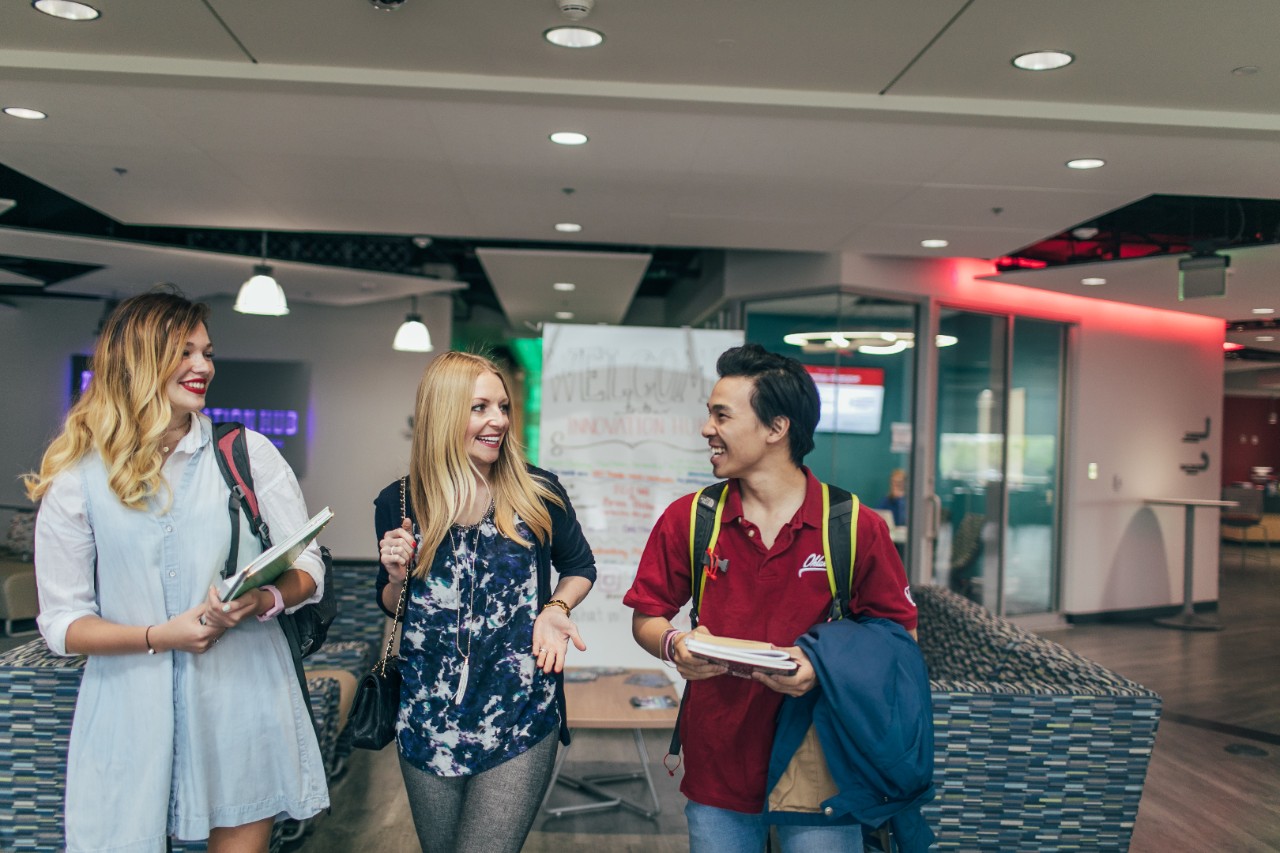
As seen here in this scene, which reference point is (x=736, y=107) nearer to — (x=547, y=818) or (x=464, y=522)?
(x=464, y=522)

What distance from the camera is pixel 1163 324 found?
986 centimetres

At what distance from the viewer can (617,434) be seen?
5.06 m

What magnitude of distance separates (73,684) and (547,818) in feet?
6.44

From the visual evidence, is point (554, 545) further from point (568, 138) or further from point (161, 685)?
point (568, 138)

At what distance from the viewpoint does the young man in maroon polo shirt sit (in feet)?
6.35

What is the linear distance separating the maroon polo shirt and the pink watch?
83cm

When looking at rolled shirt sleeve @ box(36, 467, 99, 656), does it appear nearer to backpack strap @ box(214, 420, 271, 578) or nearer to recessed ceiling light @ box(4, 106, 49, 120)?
backpack strap @ box(214, 420, 271, 578)

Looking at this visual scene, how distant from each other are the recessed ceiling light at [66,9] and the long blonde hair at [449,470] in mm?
2290

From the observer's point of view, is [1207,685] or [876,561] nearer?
[876,561]

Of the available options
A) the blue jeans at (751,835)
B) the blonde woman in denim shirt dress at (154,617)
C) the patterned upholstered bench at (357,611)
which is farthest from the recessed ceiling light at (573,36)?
the patterned upholstered bench at (357,611)

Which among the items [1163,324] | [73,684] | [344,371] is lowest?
[73,684]

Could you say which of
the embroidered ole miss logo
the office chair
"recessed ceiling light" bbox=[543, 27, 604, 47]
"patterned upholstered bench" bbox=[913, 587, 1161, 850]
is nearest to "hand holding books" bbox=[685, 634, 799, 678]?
the embroidered ole miss logo

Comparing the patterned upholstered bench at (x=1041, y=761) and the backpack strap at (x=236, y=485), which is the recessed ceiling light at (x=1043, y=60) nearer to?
the patterned upholstered bench at (x=1041, y=761)

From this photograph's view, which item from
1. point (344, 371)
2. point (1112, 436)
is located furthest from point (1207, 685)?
point (344, 371)
